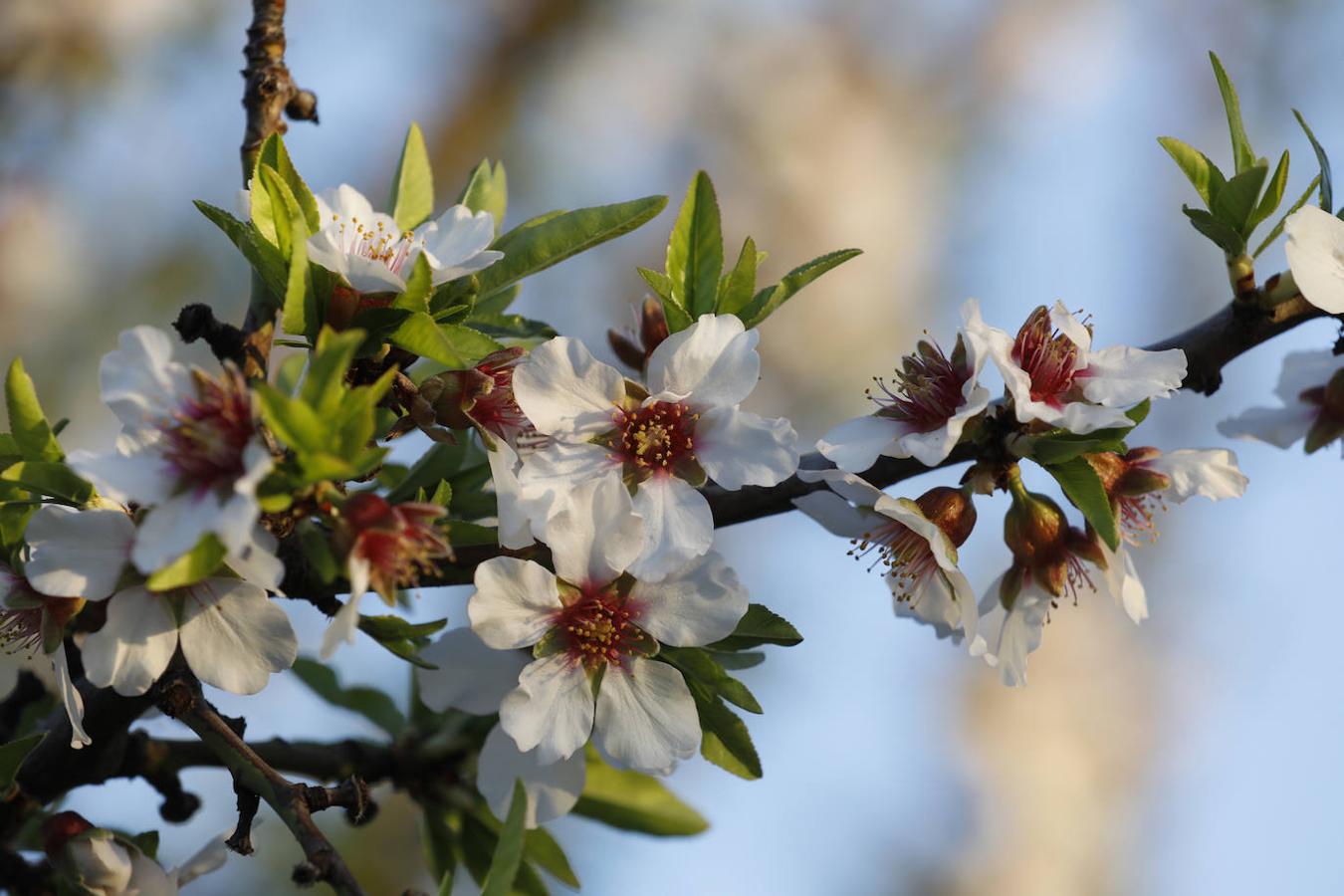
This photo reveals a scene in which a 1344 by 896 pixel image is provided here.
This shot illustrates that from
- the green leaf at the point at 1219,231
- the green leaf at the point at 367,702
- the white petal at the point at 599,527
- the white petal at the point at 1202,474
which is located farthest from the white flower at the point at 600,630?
the green leaf at the point at 367,702

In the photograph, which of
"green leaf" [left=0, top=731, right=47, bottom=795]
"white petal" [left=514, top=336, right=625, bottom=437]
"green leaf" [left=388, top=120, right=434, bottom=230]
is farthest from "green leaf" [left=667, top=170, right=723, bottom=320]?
"green leaf" [left=0, top=731, right=47, bottom=795]

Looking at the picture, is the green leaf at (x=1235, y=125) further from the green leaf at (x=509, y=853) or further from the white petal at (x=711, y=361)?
the green leaf at (x=509, y=853)

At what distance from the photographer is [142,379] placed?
0.92 metres

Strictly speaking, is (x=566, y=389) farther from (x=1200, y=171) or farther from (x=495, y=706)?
(x=1200, y=171)

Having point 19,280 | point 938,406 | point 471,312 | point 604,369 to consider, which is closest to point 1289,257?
point 938,406

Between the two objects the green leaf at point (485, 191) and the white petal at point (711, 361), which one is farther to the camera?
the green leaf at point (485, 191)

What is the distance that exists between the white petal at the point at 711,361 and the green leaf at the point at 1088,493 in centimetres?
28

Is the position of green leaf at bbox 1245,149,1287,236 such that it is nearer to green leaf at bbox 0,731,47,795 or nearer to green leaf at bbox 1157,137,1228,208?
green leaf at bbox 1157,137,1228,208

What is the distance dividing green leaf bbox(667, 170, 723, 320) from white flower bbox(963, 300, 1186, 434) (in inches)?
9.4

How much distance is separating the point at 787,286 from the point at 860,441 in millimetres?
171

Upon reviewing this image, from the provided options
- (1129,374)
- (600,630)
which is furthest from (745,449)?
(1129,374)

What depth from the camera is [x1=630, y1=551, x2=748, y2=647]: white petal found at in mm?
1098

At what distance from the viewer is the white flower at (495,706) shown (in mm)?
1189

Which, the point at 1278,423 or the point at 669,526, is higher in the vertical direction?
the point at 1278,423
